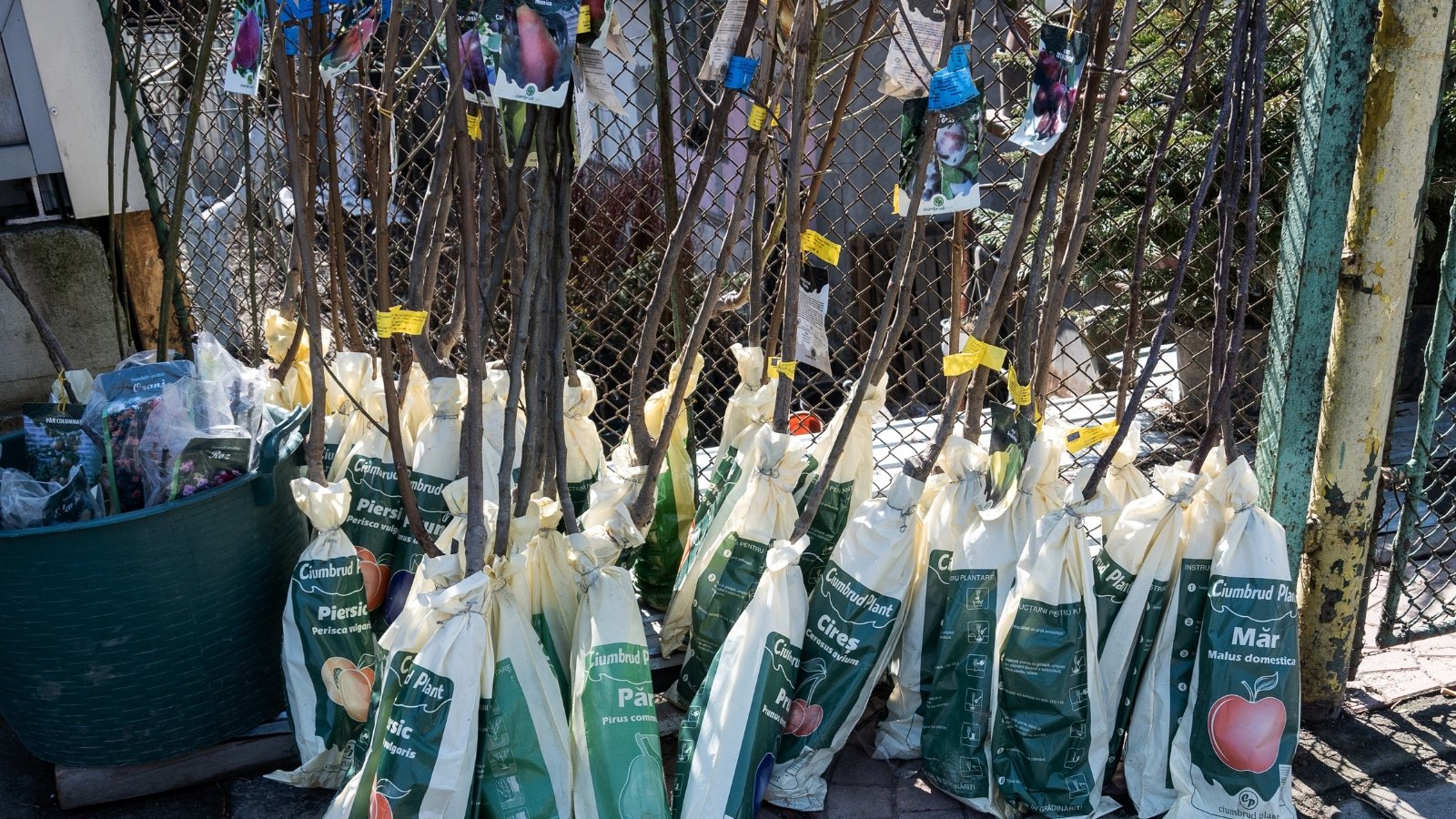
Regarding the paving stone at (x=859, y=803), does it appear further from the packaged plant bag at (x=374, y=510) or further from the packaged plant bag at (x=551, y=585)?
the packaged plant bag at (x=374, y=510)

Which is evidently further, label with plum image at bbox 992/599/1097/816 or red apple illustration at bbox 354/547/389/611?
red apple illustration at bbox 354/547/389/611

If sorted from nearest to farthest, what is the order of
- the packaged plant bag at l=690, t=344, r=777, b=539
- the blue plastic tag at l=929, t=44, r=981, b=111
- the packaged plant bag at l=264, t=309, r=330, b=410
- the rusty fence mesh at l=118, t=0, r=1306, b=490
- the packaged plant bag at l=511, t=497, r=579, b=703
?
1. the blue plastic tag at l=929, t=44, r=981, b=111
2. the packaged plant bag at l=511, t=497, r=579, b=703
3. the packaged plant bag at l=690, t=344, r=777, b=539
4. the packaged plant bag at l=264, t=309, r=330, b=410
5. the rusty fence mesh at l=118, t=0, r=1306, b=490

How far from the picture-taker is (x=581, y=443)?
8.94 ft

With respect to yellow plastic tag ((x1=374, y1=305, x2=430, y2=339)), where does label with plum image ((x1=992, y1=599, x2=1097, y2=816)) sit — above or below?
below

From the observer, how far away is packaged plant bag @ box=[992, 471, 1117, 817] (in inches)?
83.3

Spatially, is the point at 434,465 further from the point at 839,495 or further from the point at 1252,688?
the point at 1252,688

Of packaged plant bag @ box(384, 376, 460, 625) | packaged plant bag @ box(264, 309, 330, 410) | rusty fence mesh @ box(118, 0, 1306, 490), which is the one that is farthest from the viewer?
rusty fence mesh @ box(118, 0, 1306, 490)

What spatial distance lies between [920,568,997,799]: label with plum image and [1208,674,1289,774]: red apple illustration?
46cm

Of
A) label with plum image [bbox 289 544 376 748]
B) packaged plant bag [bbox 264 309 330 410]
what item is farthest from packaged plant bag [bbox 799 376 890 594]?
packaged plant bag [bbox 264 309 330 410]

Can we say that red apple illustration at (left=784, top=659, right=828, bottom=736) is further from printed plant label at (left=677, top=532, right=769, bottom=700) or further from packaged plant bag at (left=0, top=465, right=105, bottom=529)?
packaged plant bag at (left=0, top=465, right=105, bottom=529)

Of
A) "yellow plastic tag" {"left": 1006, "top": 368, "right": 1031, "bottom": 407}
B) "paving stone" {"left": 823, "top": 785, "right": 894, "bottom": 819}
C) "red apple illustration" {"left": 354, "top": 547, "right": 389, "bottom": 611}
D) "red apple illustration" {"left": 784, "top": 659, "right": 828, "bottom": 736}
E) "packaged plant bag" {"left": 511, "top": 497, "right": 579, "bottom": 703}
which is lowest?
"paving stone" {"left": 823, "top": 785, "right": 894, "bottom": 819}

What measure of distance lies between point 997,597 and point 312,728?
1484 mm

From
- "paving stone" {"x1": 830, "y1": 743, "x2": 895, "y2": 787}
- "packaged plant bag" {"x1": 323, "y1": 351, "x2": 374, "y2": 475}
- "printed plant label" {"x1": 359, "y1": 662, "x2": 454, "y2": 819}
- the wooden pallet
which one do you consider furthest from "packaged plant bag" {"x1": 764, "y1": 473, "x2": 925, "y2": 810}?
"packaged plant bag" {"x1": 323, "y1": 351, "x2": 374, "y2": 475}

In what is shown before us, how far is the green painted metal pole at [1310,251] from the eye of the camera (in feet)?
7.09
